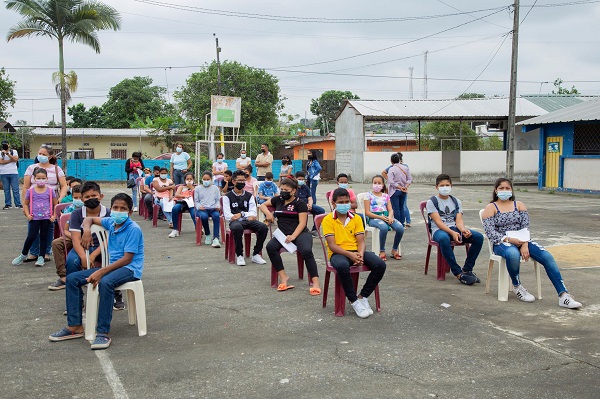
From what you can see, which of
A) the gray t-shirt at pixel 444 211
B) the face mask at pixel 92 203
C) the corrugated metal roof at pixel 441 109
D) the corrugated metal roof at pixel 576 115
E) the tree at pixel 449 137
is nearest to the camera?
the face mask at pixel 92 203

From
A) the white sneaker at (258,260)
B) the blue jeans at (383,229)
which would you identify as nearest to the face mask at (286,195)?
the white sneaker at (258,260)

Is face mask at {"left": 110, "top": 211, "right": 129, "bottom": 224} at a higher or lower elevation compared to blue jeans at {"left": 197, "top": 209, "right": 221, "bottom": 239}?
higher

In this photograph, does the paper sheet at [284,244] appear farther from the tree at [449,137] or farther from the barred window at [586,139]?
the tree at [449,137]

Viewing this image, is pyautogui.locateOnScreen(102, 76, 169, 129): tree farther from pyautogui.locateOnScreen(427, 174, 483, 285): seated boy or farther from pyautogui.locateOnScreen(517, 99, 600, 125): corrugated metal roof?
pyautogui.locateOnScreen(427, 174, 483, 285): seated boy

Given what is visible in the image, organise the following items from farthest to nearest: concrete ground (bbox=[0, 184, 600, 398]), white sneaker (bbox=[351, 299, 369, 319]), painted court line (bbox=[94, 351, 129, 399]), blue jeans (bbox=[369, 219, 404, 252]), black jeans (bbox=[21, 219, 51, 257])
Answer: blue jeans (bbox=[369, 219, 404, 252]), black jeans (bbox=[21, 219, 51, 257]), white sneaker (bbox=[351, 299, 369, 319]), concrete ground (bbox=[0, 184, 600, 398]), painted court line (bbox=[94, 351, 129, 399])

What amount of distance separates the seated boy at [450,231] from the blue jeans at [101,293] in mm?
4238

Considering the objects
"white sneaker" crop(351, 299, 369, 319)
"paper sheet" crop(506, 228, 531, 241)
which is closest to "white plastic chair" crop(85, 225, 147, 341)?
A: "white sneaker" crop(351, 299, 369, 319)

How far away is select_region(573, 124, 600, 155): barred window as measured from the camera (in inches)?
973

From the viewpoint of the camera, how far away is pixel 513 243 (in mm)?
7730

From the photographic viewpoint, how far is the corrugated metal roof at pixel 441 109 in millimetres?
33944

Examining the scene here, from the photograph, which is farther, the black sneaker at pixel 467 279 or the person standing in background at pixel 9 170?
the person standing in background at pixel 9 170

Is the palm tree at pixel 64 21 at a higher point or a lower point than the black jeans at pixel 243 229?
higher

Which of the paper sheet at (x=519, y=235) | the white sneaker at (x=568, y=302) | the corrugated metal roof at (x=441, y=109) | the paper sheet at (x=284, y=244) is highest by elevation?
the corrugated metal roof at (x=441, y=109)

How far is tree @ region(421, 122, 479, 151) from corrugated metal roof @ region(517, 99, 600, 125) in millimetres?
7606
